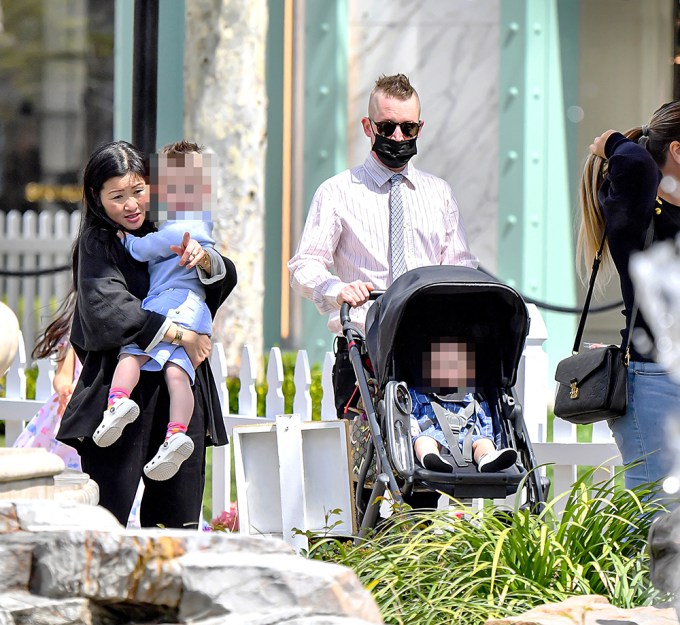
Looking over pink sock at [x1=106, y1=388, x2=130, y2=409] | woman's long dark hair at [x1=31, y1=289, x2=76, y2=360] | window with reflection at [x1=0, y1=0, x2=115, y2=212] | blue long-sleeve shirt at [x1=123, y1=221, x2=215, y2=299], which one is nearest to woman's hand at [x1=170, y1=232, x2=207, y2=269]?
blue long-sleeve shirt at [x1=123, y1=221, x2=215, y2=299]

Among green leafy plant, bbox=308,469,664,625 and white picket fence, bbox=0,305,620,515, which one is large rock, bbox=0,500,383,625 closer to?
green leafy plant, bbox=308,469,664,625

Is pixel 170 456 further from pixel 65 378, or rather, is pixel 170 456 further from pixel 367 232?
pixel 65 378

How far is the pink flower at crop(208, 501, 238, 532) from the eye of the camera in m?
5.14

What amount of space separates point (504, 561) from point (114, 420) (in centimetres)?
126

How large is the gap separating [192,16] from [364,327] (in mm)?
4401

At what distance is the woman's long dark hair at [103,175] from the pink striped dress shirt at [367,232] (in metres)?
0.82

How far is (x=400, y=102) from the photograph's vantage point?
4.89 meters

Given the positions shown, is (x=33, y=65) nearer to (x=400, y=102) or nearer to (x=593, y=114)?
(x=593, y=114)

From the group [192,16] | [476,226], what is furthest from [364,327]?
[476,226]

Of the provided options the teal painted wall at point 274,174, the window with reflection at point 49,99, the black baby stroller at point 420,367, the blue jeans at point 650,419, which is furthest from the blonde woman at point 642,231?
the window with reflection at point 49,99

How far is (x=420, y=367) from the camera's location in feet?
15.3

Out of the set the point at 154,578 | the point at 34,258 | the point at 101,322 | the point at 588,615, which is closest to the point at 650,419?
the point at 588,615

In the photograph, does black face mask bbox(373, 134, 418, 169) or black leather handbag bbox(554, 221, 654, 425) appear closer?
black leather handbag bbox(554, 221, 654, 425)

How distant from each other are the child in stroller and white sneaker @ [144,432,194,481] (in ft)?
2.59
